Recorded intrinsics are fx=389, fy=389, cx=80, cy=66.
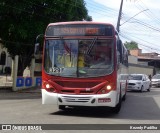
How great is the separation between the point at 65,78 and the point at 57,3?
14.1 m

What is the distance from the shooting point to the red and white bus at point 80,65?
1293 cm

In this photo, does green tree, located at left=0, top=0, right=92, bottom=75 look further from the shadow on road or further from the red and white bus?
the red and white bus

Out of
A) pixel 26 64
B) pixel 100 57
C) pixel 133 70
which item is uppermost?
pixel 100 57

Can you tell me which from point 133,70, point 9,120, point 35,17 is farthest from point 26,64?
point 133,70

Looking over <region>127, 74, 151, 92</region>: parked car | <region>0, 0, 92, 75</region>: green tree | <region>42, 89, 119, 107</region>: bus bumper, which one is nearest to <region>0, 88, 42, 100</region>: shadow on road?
<region>0, 0, 92, 75</region>: green tree

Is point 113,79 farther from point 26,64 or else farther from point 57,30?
point 26,64

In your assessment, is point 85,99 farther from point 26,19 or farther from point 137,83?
point 137,83

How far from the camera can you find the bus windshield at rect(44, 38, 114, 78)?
516 inches

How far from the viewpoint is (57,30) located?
13711 mm

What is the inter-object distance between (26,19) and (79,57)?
1314 cm

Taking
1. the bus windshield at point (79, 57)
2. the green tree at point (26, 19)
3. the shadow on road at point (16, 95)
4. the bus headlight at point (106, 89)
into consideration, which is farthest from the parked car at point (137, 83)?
the bus headlight at point (106, 89)

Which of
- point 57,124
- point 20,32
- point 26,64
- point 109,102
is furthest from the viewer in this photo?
point 26,64

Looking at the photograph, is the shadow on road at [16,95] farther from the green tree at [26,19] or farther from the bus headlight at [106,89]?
the bus headlight at [106,89]

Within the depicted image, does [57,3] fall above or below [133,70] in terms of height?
above
